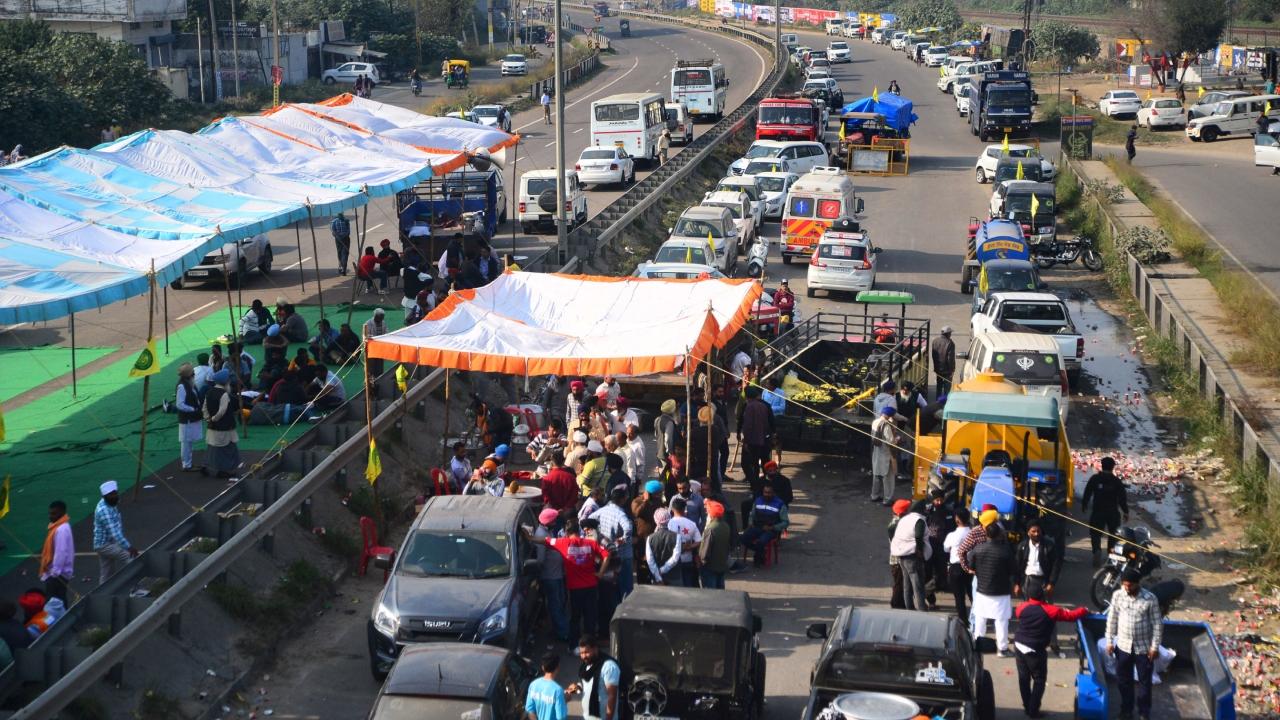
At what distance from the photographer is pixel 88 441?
65.5 feet

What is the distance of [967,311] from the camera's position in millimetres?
31344

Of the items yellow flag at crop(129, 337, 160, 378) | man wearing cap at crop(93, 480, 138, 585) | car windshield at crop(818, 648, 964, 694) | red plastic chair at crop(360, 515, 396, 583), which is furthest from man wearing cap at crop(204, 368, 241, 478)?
car windshield at crop(818, 648, 964, 694)

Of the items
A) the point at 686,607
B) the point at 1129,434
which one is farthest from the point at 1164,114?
the point at 686,607

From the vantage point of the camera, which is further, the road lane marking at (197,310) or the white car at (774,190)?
the white car at (774,190)

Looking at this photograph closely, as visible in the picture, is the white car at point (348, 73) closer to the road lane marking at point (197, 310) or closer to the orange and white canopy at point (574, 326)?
the road lane marking at point (197, 310)

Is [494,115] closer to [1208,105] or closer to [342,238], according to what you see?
[342,238]

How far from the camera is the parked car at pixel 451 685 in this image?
10.6 meters

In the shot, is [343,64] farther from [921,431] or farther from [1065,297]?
[921,431]

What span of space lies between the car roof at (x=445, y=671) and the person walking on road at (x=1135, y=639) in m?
5.44

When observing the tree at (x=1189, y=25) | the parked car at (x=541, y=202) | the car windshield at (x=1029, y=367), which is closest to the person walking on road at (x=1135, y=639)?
the car windshield at (x=1029, y=367)

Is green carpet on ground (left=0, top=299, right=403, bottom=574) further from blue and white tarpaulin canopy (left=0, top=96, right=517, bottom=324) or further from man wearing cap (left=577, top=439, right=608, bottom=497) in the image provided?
man wearing cap (left=577, top=439, right=608, bottom=497)

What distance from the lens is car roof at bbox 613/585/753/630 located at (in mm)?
11633

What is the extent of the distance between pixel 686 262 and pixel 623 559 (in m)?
15.5

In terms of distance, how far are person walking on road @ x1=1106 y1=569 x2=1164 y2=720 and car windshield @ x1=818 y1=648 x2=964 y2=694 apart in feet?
6.94
